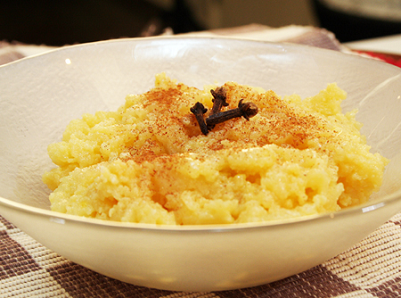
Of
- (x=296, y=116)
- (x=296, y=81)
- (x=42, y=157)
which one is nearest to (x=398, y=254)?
(x=296, y=116)

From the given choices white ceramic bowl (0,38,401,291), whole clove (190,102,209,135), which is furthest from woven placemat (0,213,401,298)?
whole clove (190,102,209,135)

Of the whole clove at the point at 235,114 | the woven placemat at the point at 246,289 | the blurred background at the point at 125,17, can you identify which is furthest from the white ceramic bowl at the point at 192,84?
the blurred background at the point at 125,17

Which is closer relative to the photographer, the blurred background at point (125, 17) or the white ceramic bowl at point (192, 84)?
the white ceramic bowl at point (192, 84)

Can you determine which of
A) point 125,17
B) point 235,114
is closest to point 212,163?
point 235,114

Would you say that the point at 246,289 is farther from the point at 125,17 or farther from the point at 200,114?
the point at 125,17

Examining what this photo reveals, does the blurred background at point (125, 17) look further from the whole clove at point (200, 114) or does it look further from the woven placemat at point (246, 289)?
the woven placemat at point (246, 289)

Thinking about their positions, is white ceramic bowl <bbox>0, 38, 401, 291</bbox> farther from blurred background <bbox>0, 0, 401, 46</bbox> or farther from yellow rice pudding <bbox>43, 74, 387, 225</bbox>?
blurred background <bbox>0, 0, 401, 46</bbox>
